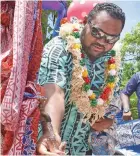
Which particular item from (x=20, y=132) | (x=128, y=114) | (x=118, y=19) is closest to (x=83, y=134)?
(x=118, y=19)

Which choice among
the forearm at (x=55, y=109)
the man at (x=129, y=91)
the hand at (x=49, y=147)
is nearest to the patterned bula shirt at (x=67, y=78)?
the forearm at (x=55, y=109)

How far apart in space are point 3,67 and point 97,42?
1077mm

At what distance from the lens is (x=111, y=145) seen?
10.7 feet

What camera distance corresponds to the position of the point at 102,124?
124 inches

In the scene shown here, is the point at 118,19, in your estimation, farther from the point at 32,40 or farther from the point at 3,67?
the point at 3,67

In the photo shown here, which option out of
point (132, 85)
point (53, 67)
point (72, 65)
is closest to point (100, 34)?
point (72, 65)

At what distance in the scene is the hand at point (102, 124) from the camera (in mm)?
3119

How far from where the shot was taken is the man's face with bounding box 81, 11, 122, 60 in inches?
113

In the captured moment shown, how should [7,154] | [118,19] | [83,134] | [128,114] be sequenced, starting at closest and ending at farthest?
[7,154] → [118,19] → [83,134] → [128,114]

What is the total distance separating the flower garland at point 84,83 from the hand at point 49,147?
856 millimetres

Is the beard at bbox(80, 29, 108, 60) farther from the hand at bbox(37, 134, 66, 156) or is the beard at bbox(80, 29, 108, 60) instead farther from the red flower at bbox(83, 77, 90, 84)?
the hand at bbox(37, 134, 66, 156)

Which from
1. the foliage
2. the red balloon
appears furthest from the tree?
the red balloon

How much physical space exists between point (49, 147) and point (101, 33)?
1.07 metres

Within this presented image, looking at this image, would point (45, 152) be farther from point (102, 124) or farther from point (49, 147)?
point (102, 124)
